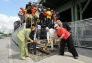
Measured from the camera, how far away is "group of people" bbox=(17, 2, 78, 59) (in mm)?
13109

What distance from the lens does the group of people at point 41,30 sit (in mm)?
13109

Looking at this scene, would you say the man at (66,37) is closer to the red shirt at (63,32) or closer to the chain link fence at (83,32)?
the red shirt at (63,32)

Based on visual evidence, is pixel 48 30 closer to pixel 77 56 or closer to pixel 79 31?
pixel 79 31

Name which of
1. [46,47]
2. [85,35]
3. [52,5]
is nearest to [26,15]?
[46,47]

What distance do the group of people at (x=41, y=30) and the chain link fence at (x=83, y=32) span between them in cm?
140

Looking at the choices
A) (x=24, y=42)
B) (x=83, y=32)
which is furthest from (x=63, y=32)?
(x=83, y=32)

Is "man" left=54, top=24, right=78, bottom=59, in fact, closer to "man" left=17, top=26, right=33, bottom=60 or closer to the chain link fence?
"man" left=17, top=26, right=33, bottom=60

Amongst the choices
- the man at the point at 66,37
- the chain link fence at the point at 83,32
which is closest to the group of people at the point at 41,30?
the man at the point at 66,37

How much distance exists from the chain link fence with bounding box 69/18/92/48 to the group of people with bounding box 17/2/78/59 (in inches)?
55.2

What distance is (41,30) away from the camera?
17781mm

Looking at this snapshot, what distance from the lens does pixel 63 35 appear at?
1295 cm

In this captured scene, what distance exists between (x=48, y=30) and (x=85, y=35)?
2137mm

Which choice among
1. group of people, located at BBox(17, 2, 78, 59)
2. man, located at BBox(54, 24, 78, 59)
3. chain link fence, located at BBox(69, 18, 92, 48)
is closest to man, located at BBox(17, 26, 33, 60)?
group of people, located at BBox(17, 2, 78, 59)

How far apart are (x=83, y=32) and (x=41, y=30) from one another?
2.75 meters
